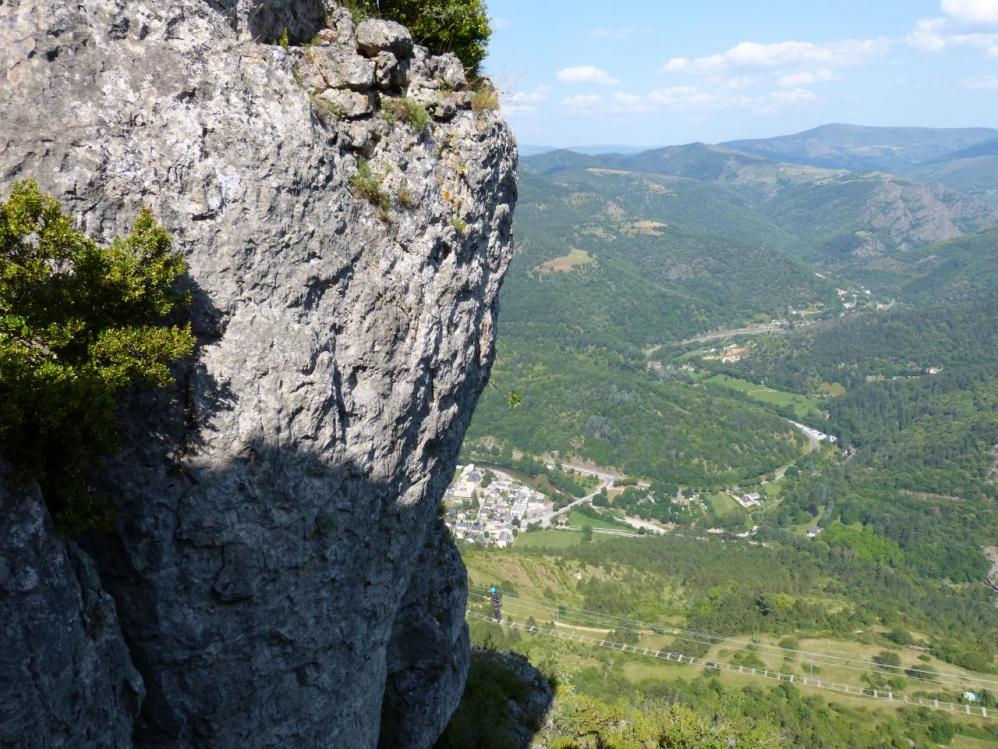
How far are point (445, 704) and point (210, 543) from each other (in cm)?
1059

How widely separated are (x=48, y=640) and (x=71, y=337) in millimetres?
3286

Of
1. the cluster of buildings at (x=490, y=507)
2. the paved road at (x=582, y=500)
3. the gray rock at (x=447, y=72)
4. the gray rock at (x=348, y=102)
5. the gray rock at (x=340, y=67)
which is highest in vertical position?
the gray rock at (x=447, y=72)

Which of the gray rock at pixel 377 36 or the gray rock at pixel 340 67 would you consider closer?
the gray rock at pixel 340 67

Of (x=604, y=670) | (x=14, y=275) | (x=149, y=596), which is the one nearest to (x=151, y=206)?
(x=14, y=275)

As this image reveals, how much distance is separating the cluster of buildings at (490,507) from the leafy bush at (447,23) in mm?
106111

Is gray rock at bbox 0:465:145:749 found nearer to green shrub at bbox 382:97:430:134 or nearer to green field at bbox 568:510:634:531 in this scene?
green shrub at bbox 382:97:430:134

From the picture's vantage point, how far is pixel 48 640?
22.5ft

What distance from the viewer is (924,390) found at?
192 metres

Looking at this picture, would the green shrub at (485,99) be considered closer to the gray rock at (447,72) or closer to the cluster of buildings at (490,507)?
the gray rock at (447,72)

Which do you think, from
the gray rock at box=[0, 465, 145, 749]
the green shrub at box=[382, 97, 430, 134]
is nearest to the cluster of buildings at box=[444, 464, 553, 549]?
the green shrub at box=[382, 97, 430, 134]

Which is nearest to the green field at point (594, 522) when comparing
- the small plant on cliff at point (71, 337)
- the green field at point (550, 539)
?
the green field at point (550, 539)

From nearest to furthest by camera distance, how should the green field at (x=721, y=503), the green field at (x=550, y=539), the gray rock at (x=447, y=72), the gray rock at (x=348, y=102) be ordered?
1. the gray rock at (x=348, y=102)
2. the gray rock at (x=447, y=72)
3. the green field at (x=550, y=539)
4. the green field at (x=721, y=503)

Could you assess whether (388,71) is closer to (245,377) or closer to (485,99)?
(485,99)

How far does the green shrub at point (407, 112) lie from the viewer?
456 inches
